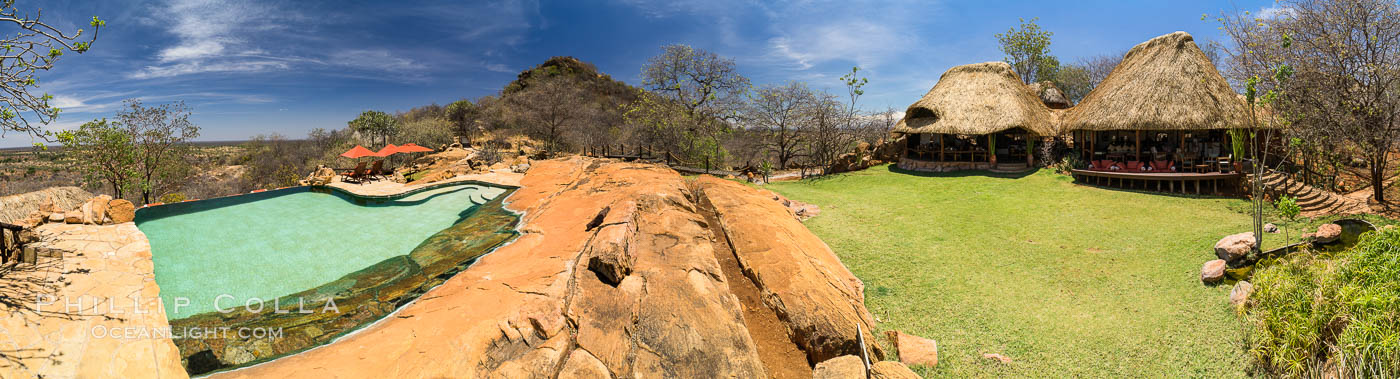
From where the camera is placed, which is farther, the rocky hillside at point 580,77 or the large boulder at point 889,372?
the rocky hillside at point 580,77

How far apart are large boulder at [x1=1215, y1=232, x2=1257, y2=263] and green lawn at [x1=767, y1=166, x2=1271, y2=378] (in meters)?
0.38

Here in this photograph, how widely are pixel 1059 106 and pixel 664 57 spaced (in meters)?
19.3

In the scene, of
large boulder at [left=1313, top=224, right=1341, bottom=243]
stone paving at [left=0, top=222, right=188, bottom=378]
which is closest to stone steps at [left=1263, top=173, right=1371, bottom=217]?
large boulder at [left=1313, top=224, right=1341, bottom=243]

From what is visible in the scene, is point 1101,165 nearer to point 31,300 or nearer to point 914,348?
point 914,348

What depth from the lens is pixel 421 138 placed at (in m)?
28.0

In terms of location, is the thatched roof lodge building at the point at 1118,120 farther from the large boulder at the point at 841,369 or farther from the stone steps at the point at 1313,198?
the large boulder at the point at 841,369

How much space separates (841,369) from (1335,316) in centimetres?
403

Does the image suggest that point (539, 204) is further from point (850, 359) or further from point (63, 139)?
point (850, 359)

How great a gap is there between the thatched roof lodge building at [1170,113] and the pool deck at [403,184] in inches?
713

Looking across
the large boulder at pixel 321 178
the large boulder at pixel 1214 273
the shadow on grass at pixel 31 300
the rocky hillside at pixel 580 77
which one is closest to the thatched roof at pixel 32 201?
the shadow on grass at pixel 31 300

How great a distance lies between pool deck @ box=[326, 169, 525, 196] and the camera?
47.7 ft

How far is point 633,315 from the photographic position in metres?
3.79

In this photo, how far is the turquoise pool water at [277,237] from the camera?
6719mm

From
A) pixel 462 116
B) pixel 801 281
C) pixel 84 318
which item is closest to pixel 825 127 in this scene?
pixel 801 281
